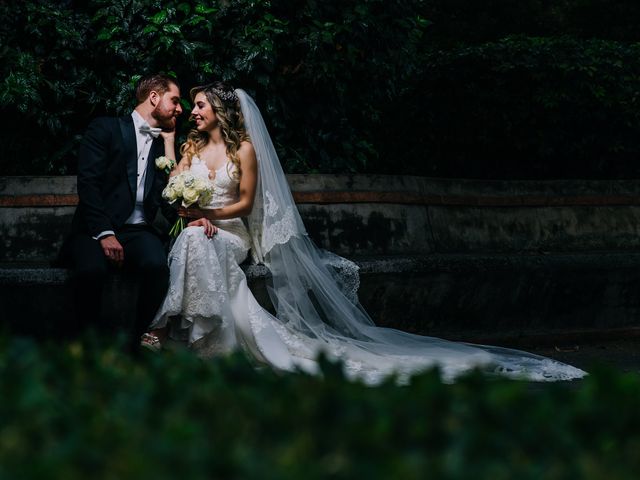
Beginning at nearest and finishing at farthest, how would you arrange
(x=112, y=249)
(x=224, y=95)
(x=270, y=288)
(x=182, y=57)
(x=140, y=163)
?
(x=112, y=249) < (x=140, y=163) < (x=270, y=288) < (x=224, y=95) < (x=182, y=57)

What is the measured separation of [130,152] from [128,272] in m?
0.74

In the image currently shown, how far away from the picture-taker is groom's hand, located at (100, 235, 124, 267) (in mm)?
6157

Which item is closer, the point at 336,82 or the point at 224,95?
the point at 224,95

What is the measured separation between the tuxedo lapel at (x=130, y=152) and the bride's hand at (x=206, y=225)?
40cm

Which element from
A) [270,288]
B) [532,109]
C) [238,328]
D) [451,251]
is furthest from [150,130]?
[532,109]

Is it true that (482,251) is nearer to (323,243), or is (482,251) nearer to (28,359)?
(323,243)

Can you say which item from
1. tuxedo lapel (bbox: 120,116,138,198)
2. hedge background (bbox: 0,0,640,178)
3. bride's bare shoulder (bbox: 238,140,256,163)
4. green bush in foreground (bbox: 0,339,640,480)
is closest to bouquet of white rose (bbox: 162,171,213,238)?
tuxedo lapel (bbox: 120,116,138,198)

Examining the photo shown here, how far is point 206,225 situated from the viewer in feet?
21.3

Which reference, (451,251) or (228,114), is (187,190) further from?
(451,251)

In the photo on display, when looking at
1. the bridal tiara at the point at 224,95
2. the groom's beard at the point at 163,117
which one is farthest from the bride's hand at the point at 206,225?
the bridal tiara at the point at 224,95

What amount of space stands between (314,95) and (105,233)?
8.06 ft

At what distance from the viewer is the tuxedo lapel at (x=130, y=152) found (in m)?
6.51

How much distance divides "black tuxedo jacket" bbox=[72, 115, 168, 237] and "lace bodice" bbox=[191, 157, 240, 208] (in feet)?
0.98

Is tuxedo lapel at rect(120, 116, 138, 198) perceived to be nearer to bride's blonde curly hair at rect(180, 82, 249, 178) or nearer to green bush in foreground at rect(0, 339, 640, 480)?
bride's blonde curly hair at rect(180, 82, 249, 178)
